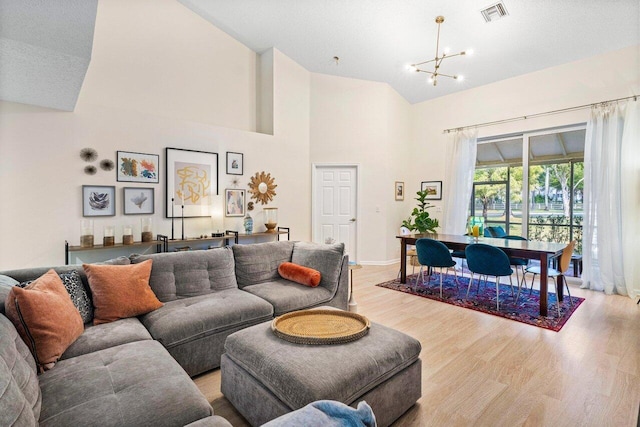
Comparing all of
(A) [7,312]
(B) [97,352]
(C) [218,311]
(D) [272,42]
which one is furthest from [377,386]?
(D) [272,42]

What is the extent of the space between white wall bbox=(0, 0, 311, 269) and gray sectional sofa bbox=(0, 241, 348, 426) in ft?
5.52

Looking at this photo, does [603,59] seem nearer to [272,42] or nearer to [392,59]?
[392,59]

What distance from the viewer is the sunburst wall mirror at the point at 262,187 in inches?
204

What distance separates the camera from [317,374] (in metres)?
1.48

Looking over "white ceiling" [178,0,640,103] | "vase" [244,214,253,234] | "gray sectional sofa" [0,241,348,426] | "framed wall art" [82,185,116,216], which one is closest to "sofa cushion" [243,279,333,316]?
"gray sectional sofa" [0,241,348,426]

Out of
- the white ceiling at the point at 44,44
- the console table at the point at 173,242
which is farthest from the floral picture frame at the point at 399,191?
the white ceiling at the point at 44,44

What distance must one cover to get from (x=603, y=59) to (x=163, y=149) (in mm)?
6227

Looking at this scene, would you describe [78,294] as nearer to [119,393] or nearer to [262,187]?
[119,393]

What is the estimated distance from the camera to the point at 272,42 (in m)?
5.18

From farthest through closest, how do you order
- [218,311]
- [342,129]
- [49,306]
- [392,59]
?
[342,129] < [392,59] < [218,311] < [49,306]

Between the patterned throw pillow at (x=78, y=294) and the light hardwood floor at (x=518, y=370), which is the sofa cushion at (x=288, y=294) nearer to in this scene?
the light hardwood floor at (x=518, y=370)

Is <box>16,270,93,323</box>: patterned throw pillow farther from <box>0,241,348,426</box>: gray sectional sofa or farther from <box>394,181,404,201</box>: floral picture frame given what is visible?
<box>394,181,404,201</box>: floral picture frame

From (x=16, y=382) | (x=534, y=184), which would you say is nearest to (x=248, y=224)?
(x=16, y=382)

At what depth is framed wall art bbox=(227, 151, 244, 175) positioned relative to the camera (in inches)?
191
